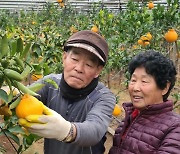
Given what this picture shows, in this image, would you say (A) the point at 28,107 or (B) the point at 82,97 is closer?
(A) the point at 28,107

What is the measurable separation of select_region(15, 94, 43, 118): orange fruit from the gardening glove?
14 millimetres

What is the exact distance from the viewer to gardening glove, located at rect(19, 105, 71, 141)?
101 cm

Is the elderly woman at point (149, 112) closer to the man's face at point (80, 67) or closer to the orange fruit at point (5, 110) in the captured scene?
the man's face at point (80, 67)

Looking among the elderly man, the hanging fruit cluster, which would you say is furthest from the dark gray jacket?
the hanging fruit cluster

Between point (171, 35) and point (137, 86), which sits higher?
point (171, 35)

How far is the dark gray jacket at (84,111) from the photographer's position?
132 centimetres

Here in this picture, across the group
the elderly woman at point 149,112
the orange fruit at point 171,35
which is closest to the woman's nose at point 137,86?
the elderly woman at point 149,112

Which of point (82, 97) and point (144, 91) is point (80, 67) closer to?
point (82, 97)

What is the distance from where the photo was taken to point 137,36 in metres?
4.57

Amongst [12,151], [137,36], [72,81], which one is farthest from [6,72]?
[137,36]

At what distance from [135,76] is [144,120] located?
0.20m

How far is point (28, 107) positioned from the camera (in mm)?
1029

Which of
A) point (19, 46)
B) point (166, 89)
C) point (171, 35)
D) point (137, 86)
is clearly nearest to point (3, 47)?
point (19, 46)

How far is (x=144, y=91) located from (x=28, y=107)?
0.68 metres
